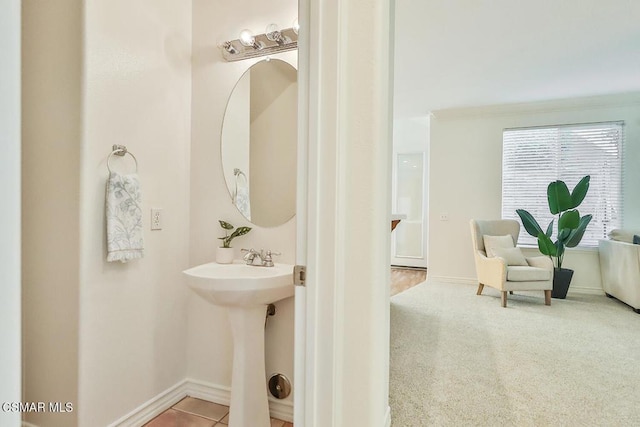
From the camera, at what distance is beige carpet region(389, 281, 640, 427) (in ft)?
5.82

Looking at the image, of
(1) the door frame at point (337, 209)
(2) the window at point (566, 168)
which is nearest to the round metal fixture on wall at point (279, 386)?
(1) the door frame at point (337, 209)

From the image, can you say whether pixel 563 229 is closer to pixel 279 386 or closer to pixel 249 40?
pixel 279 386

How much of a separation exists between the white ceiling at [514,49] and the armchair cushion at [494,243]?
1794 mm

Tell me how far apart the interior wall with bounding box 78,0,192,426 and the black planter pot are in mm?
4222

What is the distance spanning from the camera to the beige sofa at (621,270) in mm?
3479

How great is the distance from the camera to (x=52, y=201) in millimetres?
1500

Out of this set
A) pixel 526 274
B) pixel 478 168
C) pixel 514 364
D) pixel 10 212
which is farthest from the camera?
pixel 478 168

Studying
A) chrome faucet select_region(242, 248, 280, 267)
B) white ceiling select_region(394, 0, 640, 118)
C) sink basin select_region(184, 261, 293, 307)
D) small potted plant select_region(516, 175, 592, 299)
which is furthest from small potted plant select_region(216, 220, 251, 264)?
small potted plant select_region(516, 175, 592, 299)

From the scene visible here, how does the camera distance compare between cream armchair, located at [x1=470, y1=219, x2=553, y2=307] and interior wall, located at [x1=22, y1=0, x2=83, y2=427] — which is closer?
interior wall, located at [x1=22, y1=0, x2=83, y2=427]

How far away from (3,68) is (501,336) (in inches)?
132

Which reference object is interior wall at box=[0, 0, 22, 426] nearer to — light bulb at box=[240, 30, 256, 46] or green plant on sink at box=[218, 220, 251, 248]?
green plant on sink at box=[218, 220, 251, 248]

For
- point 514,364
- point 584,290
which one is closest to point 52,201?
point 514,364

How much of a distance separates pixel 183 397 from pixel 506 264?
11.3ft

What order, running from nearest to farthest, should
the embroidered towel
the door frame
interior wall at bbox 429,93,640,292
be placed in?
the door frame
the embroidered towel
interior wall at bbox 429,93,640,292
